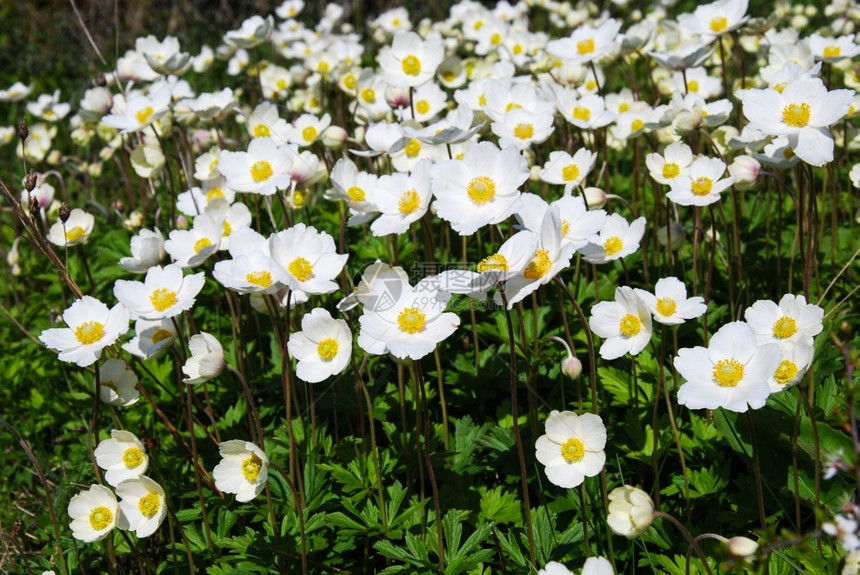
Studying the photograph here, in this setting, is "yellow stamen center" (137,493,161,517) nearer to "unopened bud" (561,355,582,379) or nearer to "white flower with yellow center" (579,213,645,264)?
"unopened bud" (561,355,582,379)

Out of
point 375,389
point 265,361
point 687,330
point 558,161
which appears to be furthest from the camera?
point 265,361

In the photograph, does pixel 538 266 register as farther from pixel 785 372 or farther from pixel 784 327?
pixel 784 327

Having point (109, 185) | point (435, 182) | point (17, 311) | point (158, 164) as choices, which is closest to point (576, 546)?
point (435, 182)

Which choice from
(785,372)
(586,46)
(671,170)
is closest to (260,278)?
(785,372)

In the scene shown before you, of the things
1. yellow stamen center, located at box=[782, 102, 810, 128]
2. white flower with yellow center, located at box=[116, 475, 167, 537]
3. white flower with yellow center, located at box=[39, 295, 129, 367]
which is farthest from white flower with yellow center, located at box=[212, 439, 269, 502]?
yellow stamen center, located at box=[782, 102, 810, 128]

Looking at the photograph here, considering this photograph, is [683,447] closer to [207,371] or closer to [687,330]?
[687,330]

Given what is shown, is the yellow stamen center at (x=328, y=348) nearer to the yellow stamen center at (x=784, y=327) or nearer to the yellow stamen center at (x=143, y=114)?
the yellow stamen center at (x=784, y=327)
